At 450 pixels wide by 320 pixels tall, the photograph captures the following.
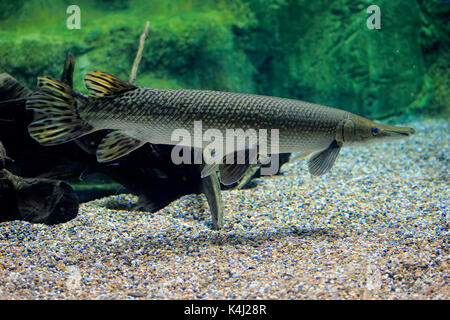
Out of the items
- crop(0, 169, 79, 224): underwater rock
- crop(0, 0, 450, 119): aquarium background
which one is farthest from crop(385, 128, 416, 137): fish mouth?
crop(0, 0, 450, 119): aquarium background

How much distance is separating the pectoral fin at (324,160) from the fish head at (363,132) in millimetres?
96

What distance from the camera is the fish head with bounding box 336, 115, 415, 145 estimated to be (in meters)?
3.35

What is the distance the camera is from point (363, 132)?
341 cm

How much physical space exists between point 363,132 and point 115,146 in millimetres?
2315

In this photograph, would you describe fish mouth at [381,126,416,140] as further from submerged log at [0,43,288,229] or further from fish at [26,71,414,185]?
submerged log at [0,43,288,229]

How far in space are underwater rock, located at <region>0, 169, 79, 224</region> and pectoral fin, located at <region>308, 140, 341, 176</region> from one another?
2.42 m

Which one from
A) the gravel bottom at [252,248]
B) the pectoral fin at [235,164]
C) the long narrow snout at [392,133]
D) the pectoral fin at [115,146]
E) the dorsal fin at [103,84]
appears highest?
the dorsal fin at [103,84]

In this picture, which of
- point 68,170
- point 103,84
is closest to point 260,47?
point 68,170

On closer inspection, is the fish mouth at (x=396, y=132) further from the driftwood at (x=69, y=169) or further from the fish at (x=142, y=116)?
the driftwood at (x=69, y=169)

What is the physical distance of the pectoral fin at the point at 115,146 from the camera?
2938mm

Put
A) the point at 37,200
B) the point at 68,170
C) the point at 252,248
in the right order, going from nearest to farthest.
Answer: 1. the point at 252,248
2. the point at 37,200
3. the point at 68,170

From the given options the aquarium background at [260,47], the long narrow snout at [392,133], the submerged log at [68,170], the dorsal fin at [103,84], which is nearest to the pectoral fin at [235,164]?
the submerged log at [68,170]

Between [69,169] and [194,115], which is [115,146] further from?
[69,169]
